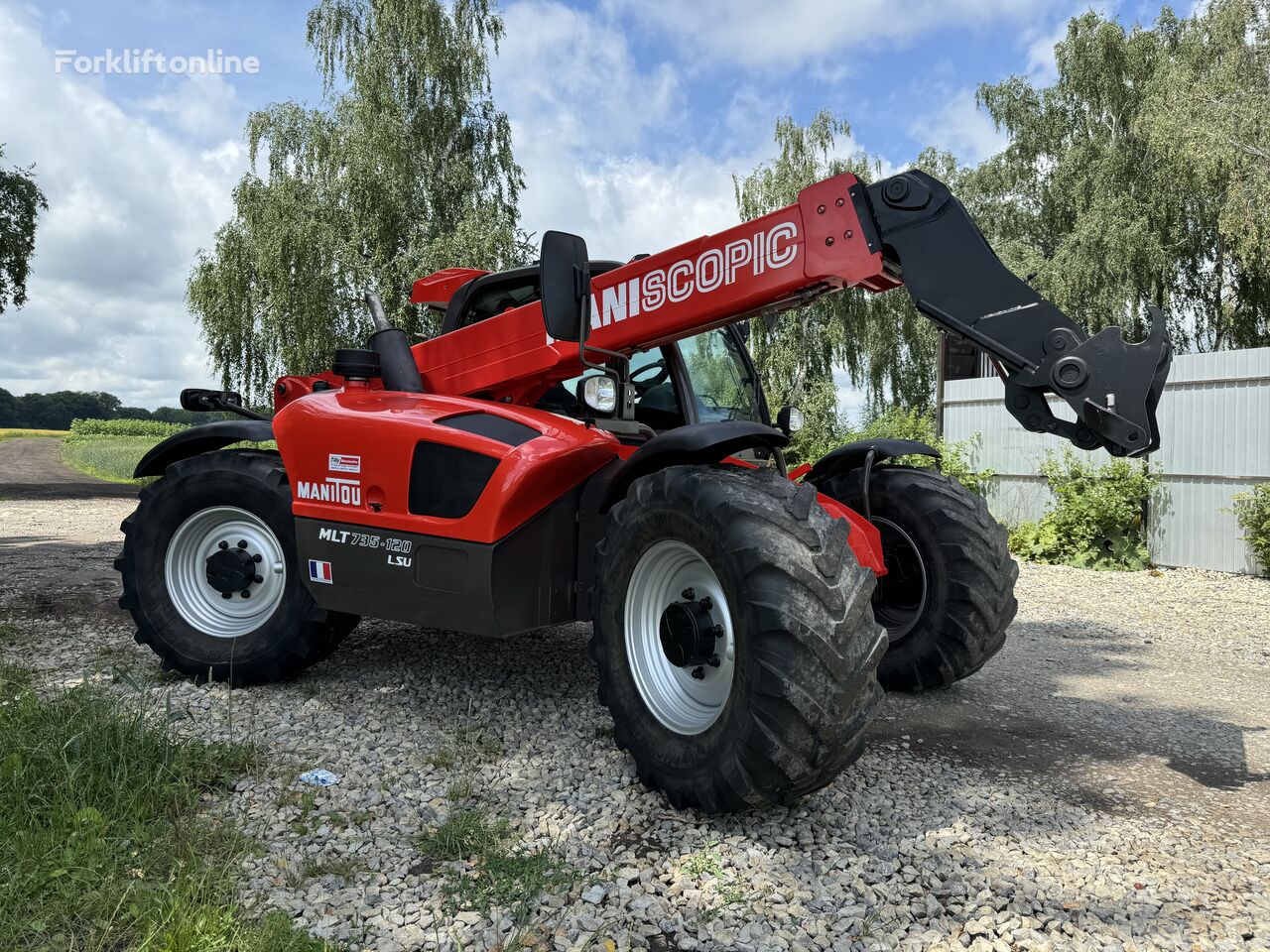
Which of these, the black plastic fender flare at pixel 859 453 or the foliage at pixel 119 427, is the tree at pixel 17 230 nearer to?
the black plastic fender flare at pixel 859 453

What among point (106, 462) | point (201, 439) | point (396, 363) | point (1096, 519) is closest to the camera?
point (396, 363)

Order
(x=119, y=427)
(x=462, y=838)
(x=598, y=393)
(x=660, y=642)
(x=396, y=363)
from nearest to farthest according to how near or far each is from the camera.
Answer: (x=462, y=838), (x=660, y=642), (x=598, y=393), (x=396, y=363), (x=119, y=427)

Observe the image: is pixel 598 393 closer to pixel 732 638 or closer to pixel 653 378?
pixel 653 378

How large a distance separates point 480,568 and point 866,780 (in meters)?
1.73

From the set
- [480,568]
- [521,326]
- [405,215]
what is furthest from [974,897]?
[405,215]

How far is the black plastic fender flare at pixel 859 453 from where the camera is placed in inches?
178

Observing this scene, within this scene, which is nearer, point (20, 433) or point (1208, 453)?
point (1208, 453)

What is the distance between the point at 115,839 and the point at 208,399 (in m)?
2.92

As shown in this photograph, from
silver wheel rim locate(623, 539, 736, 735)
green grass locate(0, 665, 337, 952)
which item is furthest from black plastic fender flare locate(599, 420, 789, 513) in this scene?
green grass locate(0, 665, 337, 952)

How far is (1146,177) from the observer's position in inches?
879

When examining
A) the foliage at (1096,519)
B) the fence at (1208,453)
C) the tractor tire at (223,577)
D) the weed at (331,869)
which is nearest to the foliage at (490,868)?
the weed at (331,869)

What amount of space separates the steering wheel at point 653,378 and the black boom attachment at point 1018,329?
1.45m

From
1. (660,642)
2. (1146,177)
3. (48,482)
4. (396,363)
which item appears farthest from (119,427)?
(660,642)

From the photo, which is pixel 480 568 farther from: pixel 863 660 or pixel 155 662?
pixel 155 662
